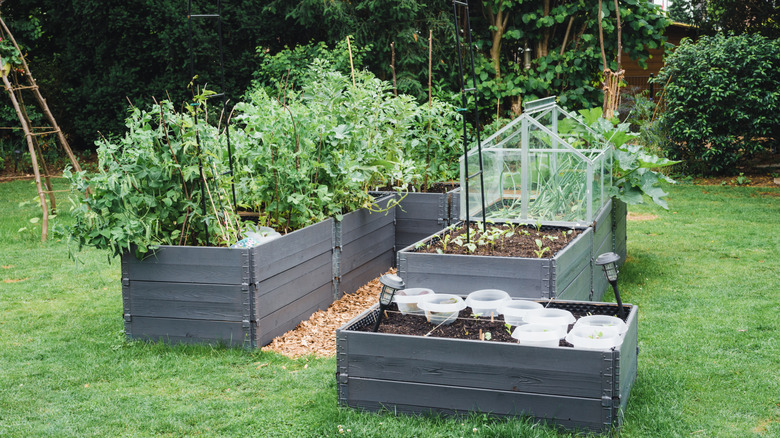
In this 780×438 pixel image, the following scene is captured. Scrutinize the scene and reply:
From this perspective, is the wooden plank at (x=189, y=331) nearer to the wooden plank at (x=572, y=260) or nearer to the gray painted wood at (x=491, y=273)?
the gray painted wood at (x=491, y=273)

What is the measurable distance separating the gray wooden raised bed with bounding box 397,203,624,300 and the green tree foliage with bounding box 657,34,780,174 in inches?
296

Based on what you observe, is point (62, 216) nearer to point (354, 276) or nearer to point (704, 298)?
point (354, 276)

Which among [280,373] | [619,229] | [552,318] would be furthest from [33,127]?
[619,229]

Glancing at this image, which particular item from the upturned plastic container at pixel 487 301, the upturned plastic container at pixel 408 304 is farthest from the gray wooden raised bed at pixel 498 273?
the upturned plastic container at pixel 408 304

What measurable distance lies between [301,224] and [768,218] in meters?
6.05

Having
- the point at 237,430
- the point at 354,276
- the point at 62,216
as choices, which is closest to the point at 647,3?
the point at 354,276

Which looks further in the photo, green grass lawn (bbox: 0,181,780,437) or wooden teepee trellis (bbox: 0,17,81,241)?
wooden teepee trellis (bbox: 0,17,81,241)

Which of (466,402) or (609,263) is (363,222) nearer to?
(609,263)

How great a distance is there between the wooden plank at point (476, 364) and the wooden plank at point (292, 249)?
1153 millimetres

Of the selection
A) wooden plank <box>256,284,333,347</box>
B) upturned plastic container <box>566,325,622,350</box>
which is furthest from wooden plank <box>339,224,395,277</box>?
upturned plastic container <box>566,325,622,350</box>

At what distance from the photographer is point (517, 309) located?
3.62 metres

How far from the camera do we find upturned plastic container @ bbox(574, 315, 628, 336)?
133 inches

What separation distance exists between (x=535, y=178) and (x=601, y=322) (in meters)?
2.36

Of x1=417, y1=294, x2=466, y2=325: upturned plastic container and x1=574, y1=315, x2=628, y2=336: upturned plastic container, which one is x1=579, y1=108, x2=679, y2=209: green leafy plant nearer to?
Answer: x1=574, y1=315, x2=628, y2=336: upturned plastic container
